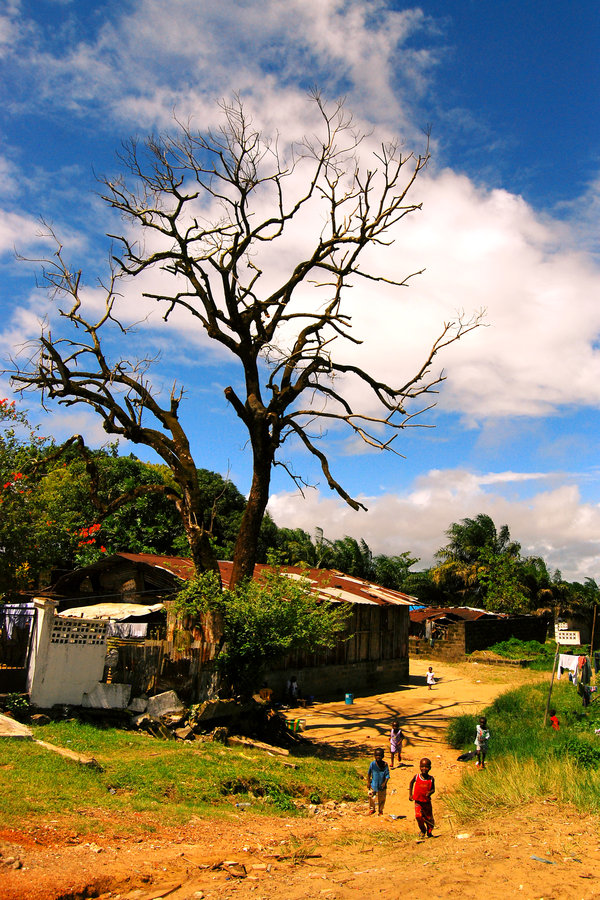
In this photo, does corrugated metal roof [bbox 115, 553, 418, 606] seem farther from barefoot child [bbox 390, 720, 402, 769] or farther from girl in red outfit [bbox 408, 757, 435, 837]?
girl in red outfit [bbox 408, 757, 435, 837]

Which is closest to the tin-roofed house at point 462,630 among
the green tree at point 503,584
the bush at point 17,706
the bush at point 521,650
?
the bush at point 521,650

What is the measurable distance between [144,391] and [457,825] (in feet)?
42.5

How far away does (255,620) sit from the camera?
46.1 ft

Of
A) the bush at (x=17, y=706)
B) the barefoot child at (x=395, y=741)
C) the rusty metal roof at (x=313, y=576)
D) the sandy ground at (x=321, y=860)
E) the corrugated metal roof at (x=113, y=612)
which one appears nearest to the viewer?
the sandy ground at (x=321, y=860)

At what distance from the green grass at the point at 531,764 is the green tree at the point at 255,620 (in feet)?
14.2

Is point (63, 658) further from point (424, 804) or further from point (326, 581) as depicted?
point (326, 581)

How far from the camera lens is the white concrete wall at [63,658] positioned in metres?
12.5

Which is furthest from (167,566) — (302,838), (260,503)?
(302,838)

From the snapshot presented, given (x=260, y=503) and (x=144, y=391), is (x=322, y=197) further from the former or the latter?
(x=260, y=503)

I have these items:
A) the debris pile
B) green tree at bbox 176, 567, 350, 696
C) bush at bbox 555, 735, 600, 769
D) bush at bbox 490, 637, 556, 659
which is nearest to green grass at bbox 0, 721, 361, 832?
the debris pile

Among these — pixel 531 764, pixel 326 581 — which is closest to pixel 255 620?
pixel 326 581

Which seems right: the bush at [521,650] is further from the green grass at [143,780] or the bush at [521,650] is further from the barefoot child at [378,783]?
the barefoot child at [378,783]

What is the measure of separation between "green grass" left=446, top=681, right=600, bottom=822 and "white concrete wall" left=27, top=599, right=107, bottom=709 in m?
7.46

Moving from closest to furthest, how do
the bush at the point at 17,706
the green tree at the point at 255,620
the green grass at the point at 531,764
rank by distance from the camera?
the green grass at the point at 531,764
the bush at the point at 17,706
the green tree at the point at 255,620
